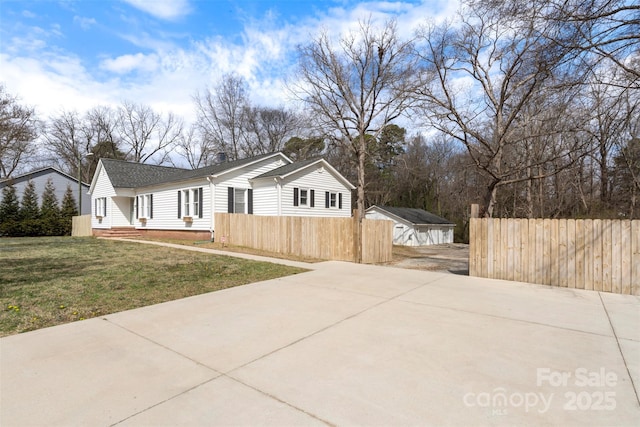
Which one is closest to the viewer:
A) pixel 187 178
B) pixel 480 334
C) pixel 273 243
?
pixel 480 334

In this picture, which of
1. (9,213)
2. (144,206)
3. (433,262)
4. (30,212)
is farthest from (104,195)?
(433,262)

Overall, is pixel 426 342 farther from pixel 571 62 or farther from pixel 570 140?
pixel 570 140

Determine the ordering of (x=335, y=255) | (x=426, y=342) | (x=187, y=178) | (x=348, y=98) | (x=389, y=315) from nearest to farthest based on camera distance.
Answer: (x=426, y=342), (x=389, y=315), (x=335, y=255), (x=187, y=178), (x=348, y=98)

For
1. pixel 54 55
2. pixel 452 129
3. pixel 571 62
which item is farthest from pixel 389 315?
pixel 54 55

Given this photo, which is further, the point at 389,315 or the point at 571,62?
the point at 571,62

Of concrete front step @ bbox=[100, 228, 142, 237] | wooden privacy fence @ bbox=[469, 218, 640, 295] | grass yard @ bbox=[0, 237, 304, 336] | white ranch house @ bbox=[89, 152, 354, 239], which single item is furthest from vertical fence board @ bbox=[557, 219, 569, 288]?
concrete front step @ bbox=[100, 228, 142, 237]

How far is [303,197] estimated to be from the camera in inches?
744

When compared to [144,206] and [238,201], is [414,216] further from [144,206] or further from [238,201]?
[144,206]

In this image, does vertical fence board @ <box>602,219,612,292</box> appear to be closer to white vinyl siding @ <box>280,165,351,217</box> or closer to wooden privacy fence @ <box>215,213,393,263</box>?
wooden privacy fence @ <box>215,213,393,263</box>

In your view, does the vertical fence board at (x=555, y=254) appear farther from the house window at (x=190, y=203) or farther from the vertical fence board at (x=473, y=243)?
the house window at (x=190, y=203)

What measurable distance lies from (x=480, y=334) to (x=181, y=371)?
3434 millimetres

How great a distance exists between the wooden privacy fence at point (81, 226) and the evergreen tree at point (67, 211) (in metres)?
1.01

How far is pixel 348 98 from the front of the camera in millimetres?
20672

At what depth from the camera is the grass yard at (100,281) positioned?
5.02 meters
